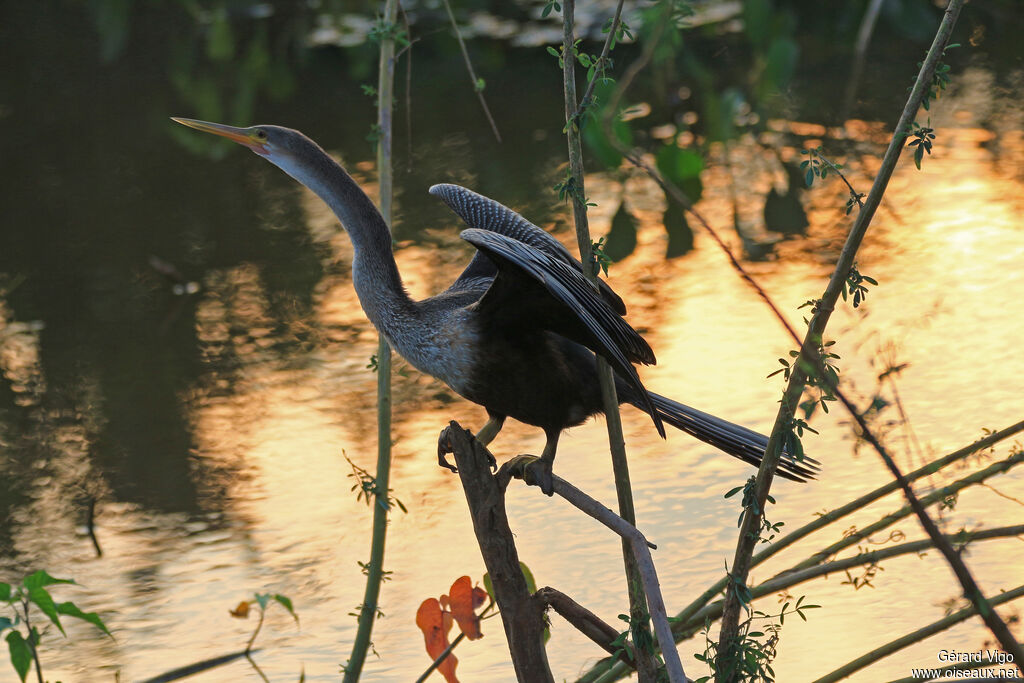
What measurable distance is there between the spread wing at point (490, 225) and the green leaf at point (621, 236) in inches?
97.2

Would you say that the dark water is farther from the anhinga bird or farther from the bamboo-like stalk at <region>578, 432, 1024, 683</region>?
the anhinga bird

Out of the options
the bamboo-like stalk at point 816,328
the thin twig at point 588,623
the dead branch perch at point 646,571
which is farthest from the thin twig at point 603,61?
the thin twig at point 588,623

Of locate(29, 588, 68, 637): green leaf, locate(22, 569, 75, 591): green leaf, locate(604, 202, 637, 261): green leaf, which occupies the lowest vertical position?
locate(29, 588, 68, 637): green leaf

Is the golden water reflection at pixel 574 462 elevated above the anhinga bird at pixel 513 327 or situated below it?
below

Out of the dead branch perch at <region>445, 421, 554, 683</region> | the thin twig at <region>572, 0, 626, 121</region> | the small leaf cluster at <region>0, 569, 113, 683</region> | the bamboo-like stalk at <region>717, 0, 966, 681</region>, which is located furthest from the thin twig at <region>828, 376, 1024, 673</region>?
the small leaf cluster at <region>0, 569, 113, 683</region>

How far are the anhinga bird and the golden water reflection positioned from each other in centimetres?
66

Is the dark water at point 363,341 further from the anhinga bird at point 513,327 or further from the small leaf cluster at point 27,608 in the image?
the small leaf cluster at point 27,608

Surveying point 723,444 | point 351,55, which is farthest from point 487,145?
point 723,444

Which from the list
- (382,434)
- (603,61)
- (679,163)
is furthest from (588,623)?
(679,163)

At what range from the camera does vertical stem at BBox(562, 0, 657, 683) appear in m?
1.99

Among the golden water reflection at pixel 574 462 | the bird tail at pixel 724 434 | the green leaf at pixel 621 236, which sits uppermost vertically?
the green leaf at pixel 621 236

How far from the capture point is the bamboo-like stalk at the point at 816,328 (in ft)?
5.68

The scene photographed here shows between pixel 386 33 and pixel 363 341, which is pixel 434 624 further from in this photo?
pixel 363 341

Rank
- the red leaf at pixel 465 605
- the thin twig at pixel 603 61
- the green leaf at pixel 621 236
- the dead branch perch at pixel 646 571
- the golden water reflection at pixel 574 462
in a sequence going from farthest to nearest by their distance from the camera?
1. the green leaf at pixel 621 236
2. the golden water reflection at pixel 574 462
3. the red leaf at pixel 465 605
4. the thin twig at pixel 603 61
5. the dead branch perch at pixel 646 571
